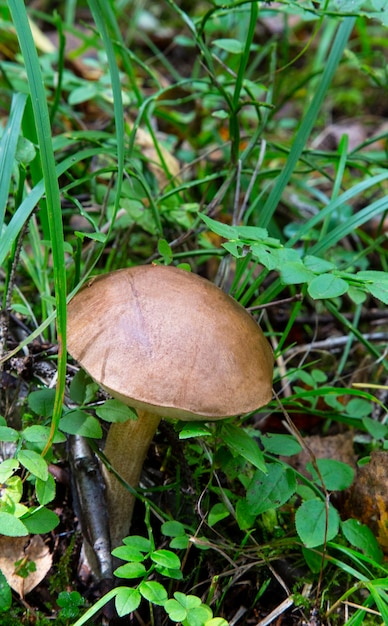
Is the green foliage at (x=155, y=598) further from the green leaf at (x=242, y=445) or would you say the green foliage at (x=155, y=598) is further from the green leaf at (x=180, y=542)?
the green leaf at (x=242, y=445)

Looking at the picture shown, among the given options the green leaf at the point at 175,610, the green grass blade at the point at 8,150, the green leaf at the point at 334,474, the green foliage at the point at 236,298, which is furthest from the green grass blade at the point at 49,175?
the green leaf at the point at 334,474

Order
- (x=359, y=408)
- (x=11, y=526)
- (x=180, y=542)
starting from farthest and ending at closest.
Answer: (x=359, y=408) < (x=180, y=542) < (x=11, y=526)

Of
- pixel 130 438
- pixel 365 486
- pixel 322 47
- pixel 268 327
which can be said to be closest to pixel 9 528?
pixel 130 438

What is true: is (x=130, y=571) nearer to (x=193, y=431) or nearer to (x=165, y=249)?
Result: (x=193, y=431)

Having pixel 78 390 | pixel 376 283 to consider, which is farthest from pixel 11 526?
pixel 376 283

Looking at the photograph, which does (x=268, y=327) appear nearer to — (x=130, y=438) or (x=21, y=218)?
(x=130, y=438)
